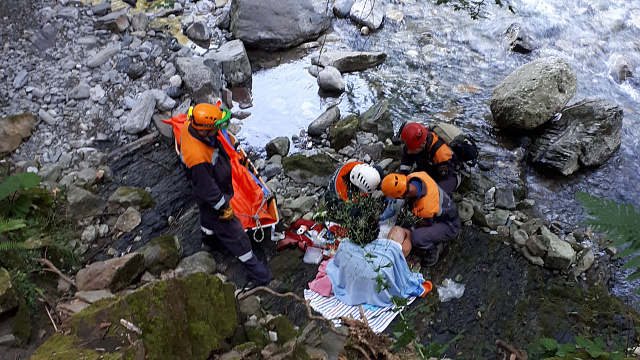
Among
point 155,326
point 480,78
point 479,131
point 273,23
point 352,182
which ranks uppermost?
point 155,326

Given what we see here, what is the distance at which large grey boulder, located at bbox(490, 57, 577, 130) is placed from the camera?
20.4 ft

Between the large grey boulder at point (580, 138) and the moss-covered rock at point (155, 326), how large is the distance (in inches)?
200

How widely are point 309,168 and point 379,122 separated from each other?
1333 millimetres

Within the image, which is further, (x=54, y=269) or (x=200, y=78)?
(x=200, y=78)

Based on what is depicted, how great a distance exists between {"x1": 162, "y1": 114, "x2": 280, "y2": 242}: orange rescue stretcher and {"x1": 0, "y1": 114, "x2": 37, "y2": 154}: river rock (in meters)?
2.19

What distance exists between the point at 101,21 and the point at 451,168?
584cm

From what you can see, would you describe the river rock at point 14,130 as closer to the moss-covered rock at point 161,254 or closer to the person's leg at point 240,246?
the moss-covered rock at point 161,254

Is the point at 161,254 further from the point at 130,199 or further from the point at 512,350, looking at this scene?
the point at 512,350

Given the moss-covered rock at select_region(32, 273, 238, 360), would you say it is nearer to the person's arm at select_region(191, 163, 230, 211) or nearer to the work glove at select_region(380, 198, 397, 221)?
the person's arm at select_region(191, 163, 230, 211)

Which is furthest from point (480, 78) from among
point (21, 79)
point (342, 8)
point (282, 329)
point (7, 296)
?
point (7, 296)

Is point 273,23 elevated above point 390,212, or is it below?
above

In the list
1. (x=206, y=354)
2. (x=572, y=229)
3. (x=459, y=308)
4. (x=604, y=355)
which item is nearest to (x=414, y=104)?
(x=572, y=229)

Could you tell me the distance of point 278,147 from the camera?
19.5 feet

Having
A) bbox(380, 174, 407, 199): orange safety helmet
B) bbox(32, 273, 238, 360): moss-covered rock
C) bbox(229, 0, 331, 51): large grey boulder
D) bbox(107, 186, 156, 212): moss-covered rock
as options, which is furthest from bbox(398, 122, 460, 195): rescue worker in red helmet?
bbox(229, 0, 331, 51): large grey boulder
